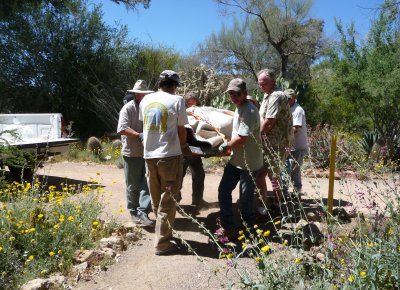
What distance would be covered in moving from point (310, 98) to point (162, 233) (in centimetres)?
1445

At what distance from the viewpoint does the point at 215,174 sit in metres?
9.91

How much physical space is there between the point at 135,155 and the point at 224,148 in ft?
3.85

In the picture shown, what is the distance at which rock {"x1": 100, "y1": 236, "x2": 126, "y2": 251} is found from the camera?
477cm

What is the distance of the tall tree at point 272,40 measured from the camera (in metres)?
23.6

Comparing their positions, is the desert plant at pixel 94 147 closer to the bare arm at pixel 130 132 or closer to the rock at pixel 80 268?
the bare arm at pixel 130 132

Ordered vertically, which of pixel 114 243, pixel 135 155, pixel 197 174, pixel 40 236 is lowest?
pixel 114 243

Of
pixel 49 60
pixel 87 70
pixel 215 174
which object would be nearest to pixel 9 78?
pixel 49 60

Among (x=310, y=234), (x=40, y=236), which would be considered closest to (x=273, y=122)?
(x=310, y=234)

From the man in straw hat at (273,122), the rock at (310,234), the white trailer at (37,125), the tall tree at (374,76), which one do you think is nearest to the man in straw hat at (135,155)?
the man in straw hat at (273,122)

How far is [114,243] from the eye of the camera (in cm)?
482

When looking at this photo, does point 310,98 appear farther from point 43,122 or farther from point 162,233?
point 162,233

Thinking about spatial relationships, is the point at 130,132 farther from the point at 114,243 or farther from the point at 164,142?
the point at 114,243

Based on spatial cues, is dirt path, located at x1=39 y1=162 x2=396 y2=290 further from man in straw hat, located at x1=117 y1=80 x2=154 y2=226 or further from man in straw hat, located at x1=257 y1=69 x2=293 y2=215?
man in straw hat, located at x1=257 y1=69 x2=293 y2=215

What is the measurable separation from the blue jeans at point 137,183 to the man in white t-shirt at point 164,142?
2.48ft
